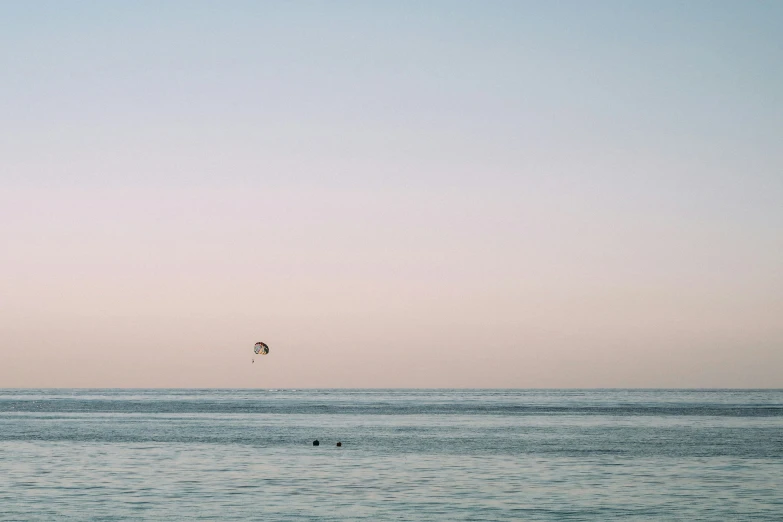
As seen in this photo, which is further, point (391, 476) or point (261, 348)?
point (261, 348)

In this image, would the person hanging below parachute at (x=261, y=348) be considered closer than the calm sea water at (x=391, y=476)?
No

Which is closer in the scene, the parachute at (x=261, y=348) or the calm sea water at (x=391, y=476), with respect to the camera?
the calm sea water at (x=391, y=476)

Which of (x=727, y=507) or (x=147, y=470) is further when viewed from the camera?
(x=147, y=470)

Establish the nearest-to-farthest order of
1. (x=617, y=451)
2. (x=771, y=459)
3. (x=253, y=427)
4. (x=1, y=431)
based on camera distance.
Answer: (x=771, y=459) → (x=617, y=451) → (x=1, y=431) → (x=253, y=427)

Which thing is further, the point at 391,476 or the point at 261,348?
the point at 261,348

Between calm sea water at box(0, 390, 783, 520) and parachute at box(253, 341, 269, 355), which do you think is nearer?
calm sea water at box(0, 390, 783, 520)

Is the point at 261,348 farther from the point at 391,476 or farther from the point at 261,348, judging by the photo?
the point at 391,476

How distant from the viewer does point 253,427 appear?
85.2 metres

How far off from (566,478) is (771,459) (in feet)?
51.3

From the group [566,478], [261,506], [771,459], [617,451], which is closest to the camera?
[261,506]

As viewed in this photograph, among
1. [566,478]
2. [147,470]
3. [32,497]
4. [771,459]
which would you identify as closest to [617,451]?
[771,459]

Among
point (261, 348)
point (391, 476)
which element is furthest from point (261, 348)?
point (391, 476)

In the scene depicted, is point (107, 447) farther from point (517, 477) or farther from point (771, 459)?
point (771, 459)

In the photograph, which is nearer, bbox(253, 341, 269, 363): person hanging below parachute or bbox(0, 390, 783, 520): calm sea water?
bbox(0, 390, 783, 520): calm sea water
